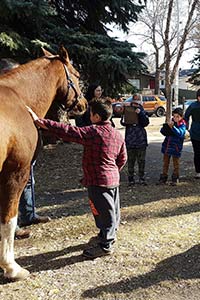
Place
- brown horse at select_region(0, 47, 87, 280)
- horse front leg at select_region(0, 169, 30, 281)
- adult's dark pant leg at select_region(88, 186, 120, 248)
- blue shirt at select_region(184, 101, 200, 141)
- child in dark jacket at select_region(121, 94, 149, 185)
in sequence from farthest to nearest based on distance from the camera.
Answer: blue shirt at select_region(184, 101, 200, 141) → child in dark jacket at select_region(121, 94, 149, 185) → adult's dark pant leg at select_region(88, 186, 120, 248) → horse front leg at select_region(0, 169, 30, 281) → brown horse at select_region(0, 47, 87, 280)

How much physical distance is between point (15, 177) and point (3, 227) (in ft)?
1.75

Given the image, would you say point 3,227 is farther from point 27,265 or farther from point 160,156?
point 160,156

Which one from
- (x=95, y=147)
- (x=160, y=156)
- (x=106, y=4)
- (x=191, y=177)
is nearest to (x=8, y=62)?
(x=95, y=147)

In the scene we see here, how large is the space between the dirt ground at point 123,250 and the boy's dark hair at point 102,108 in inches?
61.2

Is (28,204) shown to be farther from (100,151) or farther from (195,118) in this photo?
(195,118)

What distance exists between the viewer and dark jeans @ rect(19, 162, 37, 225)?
5.03 m

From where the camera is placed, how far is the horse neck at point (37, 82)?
3.81 meters

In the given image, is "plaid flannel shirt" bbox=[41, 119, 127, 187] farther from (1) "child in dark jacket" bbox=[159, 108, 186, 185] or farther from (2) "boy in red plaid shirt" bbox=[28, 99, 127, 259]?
(1) "child in dark jacket" bbox=[159, 108, 186, 185]

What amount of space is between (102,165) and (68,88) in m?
1.01

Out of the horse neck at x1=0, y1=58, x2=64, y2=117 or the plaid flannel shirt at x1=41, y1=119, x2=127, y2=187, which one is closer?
the horse neck at x1=0, y1=58, x2=64, y2=117

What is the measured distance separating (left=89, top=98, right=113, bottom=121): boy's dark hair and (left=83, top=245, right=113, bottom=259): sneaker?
1407 millimetres

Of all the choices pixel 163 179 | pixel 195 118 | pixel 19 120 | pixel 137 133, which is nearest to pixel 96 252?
pixel 19 120

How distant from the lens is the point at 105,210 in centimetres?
410

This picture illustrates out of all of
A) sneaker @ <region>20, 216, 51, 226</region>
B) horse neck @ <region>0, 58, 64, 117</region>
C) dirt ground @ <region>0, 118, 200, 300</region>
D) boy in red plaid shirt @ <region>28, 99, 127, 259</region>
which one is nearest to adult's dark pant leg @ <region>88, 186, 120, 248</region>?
boy in red plaid shirt @ <region>28, 99, 127, 259</region>
